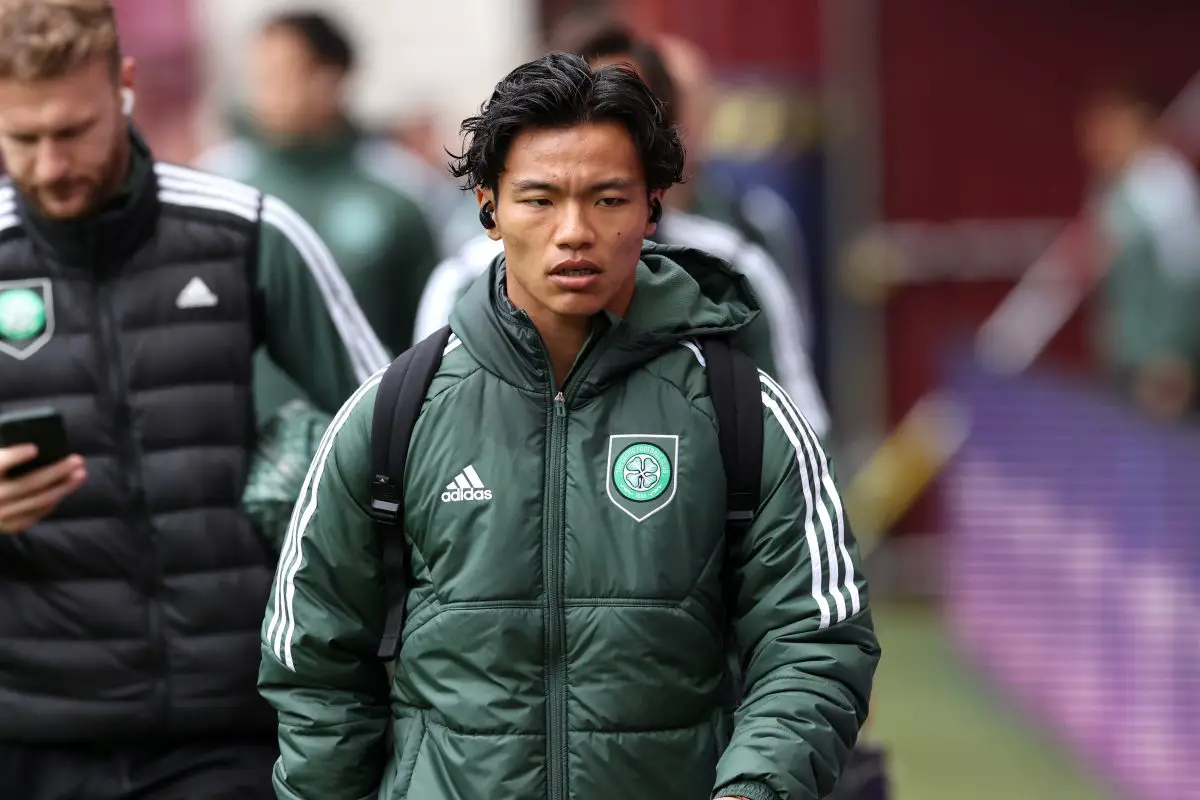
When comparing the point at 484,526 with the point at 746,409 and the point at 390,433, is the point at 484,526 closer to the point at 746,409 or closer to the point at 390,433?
the point at 390,433

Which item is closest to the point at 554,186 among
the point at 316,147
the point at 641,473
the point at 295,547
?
the point at 641,473

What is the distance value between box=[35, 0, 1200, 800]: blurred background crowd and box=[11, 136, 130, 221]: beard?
213 cm

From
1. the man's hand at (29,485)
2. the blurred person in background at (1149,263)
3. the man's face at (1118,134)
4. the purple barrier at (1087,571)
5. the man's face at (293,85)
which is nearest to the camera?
the man's hand at (29,485)

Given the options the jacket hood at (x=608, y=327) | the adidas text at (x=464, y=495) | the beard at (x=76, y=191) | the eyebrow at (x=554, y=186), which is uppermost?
the eyebrow at (x=554, y=186)

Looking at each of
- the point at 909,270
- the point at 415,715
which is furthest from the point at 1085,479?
the point at 415,715

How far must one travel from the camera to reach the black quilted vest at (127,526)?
4.25m

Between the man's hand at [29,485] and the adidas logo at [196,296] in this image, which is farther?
the adidas logo at [196,296]

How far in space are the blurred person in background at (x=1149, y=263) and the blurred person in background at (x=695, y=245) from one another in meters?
4.73

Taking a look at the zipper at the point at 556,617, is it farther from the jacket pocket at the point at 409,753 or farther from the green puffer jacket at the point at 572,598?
the jacket pocket at the point at 409,753

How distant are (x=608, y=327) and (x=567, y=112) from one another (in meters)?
0.35

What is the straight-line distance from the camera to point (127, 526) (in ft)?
14.0

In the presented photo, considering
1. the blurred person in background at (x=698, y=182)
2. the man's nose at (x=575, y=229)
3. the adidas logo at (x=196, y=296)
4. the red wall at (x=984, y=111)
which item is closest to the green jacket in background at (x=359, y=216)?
the blurred person in background at (x=698, y=182)

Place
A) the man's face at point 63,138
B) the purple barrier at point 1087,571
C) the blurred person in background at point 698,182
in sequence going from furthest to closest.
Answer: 1. the purple barrier at point 1087,571
2. the blurred person in background at point 698,182
3. the man's face at point 63,138

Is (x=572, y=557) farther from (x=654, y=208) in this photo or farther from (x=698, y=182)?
(x=698, y=182)
